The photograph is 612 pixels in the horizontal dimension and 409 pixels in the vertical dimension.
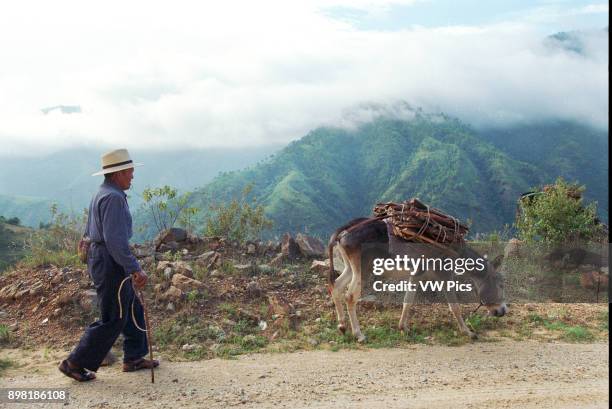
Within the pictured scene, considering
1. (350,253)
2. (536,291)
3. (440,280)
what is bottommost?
(536,291)

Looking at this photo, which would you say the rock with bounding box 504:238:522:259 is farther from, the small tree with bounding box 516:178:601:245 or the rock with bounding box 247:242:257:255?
the rock with bounding box 247:242:257:255

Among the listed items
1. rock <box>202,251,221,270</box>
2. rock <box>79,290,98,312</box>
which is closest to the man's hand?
rock <box>79,290,98,312</box>

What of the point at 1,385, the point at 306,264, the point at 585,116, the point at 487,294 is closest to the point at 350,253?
the point at 487,294

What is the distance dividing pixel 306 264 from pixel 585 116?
16245 centimetres

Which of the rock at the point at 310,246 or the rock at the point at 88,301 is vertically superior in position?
the rock at the point at 310,246

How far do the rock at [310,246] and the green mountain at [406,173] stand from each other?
193 ft

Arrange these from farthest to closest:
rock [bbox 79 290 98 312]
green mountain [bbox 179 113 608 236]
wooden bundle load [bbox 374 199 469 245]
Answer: green mountain [bbox 179 113 608 236] < rock [bbox 79 290 98 312] < wooden bundle load [bbox 374 199 469 245]

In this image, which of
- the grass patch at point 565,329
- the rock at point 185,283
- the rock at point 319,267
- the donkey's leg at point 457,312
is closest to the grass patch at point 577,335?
the grass patch at point 565,329

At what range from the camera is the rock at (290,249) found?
1049 centimetres

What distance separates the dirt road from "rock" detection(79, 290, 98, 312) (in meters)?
1.18

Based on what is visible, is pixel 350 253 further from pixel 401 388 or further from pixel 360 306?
pixel 401 388

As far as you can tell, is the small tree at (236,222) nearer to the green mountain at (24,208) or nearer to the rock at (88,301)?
the rock at (88,301)

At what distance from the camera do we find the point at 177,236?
421 inches

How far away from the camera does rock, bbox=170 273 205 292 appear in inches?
318
